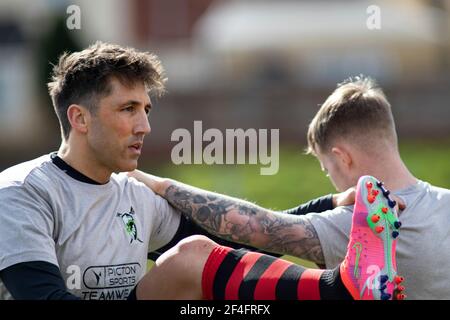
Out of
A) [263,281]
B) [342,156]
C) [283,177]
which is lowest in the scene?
[283,177]

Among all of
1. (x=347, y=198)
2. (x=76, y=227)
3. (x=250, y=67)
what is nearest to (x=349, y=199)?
(x=347, y=198)

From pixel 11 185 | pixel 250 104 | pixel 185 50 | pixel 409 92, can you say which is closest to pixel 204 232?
pixel 11 185

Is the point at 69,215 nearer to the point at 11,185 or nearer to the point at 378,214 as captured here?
the point at 11,185

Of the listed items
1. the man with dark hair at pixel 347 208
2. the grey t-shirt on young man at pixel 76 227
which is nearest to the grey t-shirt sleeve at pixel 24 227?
the grey t-shirt on young man at pixel 76 227

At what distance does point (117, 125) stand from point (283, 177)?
11463mm

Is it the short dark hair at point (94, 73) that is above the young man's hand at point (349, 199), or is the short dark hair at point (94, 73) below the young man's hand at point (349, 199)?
above

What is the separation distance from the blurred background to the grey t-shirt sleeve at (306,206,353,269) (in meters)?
9.45

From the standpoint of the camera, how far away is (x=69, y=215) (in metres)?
4.09

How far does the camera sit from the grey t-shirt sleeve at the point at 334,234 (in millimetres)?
4238

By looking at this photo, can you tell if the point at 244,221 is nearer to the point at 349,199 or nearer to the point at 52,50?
the point at 349,199

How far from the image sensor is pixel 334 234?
13.9 ft

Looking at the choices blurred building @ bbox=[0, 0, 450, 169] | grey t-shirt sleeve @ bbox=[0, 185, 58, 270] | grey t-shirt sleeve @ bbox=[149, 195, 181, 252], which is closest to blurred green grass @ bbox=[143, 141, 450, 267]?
grey t-shirt sleeve @ bbox=[149, 195, 181, 252]

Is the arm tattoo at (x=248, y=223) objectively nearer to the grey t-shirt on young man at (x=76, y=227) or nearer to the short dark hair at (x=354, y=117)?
the grey t-shirt on young man at (x=76, y=227)

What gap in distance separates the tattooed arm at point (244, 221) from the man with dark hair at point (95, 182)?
0.12m
